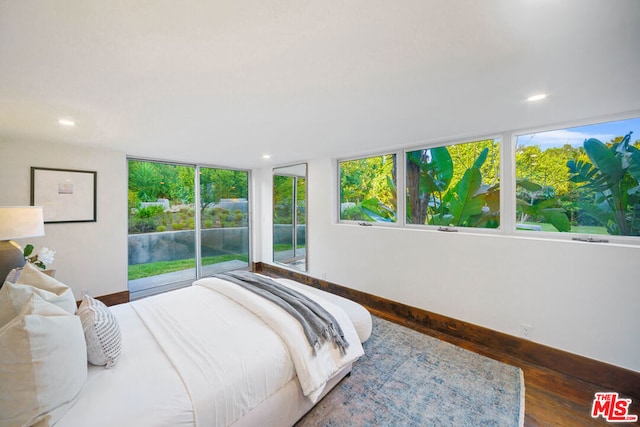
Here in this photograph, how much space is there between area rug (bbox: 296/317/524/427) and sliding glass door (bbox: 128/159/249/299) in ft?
11.7

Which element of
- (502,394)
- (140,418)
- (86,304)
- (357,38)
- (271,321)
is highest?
(357,38)

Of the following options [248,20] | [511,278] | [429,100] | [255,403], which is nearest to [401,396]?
[255,403]

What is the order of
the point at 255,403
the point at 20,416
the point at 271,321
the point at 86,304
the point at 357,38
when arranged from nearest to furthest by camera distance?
1. the point at 20,416
2. the point at 357,38
3. the point at 255,403
4. the point at 86,304
5. the point at 271,321

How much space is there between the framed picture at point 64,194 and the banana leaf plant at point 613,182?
569 cm

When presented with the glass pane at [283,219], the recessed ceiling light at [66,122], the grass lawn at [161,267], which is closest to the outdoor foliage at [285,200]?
the glass pane at [283,219]

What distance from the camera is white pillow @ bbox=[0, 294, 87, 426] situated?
96 centimetres

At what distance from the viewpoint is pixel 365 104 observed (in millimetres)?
1962

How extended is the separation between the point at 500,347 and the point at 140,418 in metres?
3.02

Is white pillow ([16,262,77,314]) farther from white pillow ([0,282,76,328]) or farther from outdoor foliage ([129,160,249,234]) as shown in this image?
outdoor foliage ([129,160,249,234])

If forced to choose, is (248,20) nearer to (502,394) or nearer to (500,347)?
(502,394)

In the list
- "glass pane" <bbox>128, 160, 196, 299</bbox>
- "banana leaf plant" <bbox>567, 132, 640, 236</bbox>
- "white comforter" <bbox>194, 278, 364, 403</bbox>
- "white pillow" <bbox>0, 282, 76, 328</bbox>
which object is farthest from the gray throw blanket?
"glass pane" <bbox>128, 160, 196, 299</bbox>

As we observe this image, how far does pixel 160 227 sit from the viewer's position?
421cm

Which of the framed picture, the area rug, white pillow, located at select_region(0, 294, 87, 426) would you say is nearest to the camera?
white pillow, located at select_region(0, 294, 87, 426)

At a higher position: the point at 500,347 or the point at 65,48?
the point at 65,48
